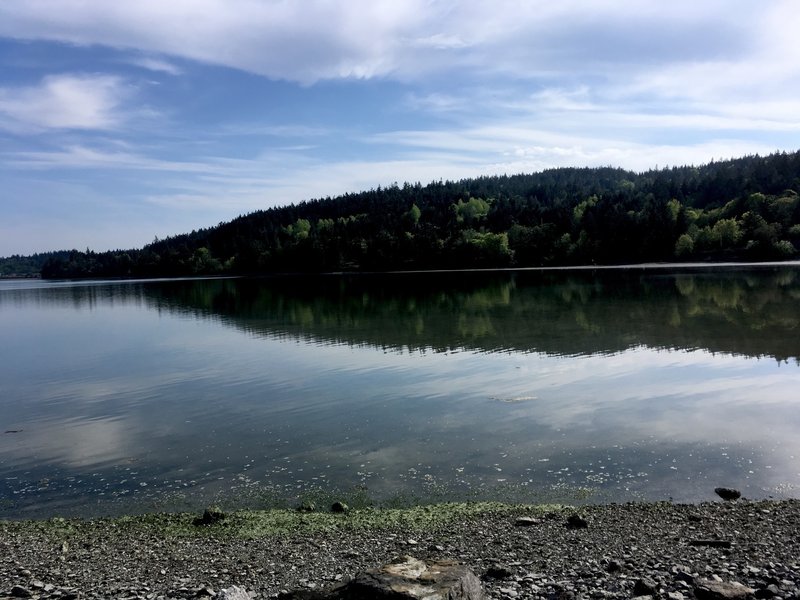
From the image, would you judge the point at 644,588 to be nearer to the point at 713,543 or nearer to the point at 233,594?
the point at 713,543

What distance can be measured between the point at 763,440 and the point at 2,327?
259 ft

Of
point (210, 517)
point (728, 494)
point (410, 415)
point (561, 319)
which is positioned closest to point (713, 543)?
point (728, 494)

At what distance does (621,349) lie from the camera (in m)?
36.8

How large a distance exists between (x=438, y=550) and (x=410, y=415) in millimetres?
11580

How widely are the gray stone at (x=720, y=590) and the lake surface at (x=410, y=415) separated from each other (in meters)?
5.31

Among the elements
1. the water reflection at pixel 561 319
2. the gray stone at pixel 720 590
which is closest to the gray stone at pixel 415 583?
the gray stone at pixel 720 590

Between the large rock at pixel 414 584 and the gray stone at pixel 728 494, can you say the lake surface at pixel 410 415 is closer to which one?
the gray stone at pixel 728 494

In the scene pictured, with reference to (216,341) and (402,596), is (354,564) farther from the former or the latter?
(216,341)

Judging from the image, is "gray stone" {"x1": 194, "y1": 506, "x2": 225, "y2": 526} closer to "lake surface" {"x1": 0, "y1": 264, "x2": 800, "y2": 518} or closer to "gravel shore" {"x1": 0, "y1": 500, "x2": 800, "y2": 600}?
"gravel shore" {"x1": 0, "y1": 500, "x2": 800, "y2": 600}

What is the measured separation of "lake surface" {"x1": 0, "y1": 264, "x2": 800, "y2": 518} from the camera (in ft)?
54.7

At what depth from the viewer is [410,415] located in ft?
77.7

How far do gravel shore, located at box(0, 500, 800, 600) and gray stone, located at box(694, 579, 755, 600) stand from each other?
0.02 metres

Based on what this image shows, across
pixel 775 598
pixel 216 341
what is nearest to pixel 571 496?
pixel 775 598

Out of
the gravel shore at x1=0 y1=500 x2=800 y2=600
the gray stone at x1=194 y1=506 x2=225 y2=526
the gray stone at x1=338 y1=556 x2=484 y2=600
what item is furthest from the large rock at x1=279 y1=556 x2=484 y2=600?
the gray stone at x1=194 y1=506 x2=225 y2=526
